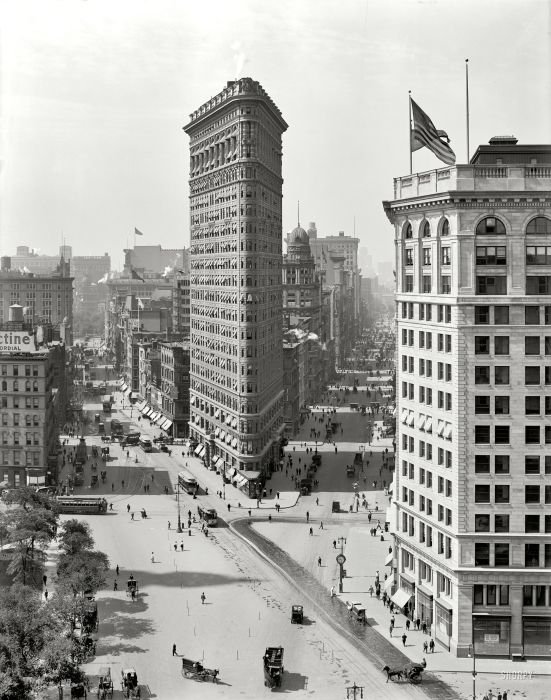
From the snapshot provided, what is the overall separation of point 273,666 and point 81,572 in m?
17.3

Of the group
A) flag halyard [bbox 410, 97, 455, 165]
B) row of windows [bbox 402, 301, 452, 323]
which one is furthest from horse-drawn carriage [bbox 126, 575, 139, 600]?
flag halyard [bbox 410, 97, 455, 165]

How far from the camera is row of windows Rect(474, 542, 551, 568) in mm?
67438

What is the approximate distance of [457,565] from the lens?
67.9 meters

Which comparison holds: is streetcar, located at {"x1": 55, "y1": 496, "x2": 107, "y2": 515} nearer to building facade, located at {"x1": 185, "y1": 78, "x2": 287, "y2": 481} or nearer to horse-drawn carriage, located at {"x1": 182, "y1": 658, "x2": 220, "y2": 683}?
building facade, located at {"x1": 185, "y1": 78, "x2": 287, "y2": 481}

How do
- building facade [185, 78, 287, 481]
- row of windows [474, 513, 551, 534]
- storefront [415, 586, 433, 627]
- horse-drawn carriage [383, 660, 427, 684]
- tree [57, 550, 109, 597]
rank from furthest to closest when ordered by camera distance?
building facade [185, 78, 287, 481], storefront [415, 586, 433, 627], row of windows [474, 513, 551, 534], tree [57, 550, 109, 597], horse-drawn carriage [383, 660, 427, 684]

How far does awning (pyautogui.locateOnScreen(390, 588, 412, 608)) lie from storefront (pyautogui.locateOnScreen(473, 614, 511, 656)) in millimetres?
8986

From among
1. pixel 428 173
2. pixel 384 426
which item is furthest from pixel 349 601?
pixel 384 426

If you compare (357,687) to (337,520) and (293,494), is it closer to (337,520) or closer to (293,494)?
(337,520)

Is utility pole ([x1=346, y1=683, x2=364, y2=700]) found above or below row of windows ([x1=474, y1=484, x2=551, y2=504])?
below

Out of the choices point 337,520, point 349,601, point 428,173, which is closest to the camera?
point 428,173

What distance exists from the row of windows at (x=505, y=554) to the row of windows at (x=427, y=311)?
17.3 meters

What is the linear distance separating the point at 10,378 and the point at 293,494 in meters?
40.9

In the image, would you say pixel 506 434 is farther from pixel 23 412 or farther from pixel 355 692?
pixel 23 412

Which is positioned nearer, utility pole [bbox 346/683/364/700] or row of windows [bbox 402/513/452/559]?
utility pole [bbox 346/683/364/700]
